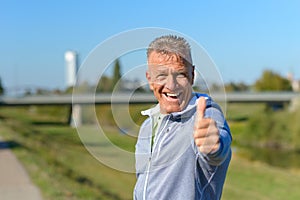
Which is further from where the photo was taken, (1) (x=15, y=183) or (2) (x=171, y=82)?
(1) (x=15, y=183)

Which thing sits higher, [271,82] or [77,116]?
[77,116]

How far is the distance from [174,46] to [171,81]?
0.43 feet

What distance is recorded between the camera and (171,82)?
151cm

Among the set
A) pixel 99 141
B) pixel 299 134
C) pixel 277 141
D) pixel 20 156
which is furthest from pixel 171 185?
pixel 277 141

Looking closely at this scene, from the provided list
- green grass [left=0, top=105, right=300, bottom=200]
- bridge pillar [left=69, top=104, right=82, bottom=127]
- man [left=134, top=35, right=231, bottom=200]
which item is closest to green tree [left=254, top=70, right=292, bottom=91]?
green grass [left=0, top=105, right=300, bottom=200]

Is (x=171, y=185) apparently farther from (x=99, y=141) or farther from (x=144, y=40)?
(x=144, y=40)

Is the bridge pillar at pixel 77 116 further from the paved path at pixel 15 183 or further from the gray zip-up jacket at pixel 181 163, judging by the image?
the paved path at pixel 15 183

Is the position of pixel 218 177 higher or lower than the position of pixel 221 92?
lower

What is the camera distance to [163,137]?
1.65 m

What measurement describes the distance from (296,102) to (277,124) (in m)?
2.32

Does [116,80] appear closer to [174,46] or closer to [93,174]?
[174,46]

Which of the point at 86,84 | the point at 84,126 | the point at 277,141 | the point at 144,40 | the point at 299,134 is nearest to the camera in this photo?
the point at 144,40

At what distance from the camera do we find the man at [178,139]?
1.51m

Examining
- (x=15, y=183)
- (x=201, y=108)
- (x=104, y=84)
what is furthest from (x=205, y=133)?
(x=15, y=183)
